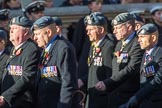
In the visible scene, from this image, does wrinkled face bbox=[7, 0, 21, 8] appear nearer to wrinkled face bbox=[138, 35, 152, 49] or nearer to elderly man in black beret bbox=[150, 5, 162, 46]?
elderly man in black beret bbox=[150, 5, 162, 46]

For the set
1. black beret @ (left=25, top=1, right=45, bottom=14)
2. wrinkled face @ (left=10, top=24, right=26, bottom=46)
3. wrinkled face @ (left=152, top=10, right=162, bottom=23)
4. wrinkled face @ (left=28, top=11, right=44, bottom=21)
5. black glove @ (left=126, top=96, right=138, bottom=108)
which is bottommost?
black glove @ (left=126, top=96, right=138, bottom=108)

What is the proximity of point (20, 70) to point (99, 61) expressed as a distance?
1.24 m

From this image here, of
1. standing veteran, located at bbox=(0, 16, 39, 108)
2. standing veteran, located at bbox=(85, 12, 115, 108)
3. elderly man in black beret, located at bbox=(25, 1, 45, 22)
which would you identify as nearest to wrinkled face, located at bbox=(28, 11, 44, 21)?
elderly man in black beret, located at bbox=(25, 1, 45, 22)

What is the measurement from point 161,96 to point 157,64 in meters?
0.37

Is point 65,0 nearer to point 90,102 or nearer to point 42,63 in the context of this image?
point 90,102

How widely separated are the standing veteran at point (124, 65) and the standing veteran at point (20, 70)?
1.01 meters

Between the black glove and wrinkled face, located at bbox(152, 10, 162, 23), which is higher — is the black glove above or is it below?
below

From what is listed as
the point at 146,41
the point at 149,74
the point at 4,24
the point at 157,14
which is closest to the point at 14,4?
the point at 4,24

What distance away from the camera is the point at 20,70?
9.88 metres

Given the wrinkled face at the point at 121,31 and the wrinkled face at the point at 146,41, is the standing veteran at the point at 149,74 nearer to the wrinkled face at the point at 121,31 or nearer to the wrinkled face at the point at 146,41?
the wrinkled face at the point at 146,41

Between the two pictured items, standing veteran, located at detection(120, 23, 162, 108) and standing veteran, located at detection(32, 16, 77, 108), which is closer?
standing veteran, located at detection(32, 16, 77, 108)

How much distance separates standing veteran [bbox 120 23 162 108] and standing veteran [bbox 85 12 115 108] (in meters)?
0.64

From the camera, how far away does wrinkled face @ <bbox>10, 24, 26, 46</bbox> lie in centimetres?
997

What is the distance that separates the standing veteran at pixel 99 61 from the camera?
10.7m
